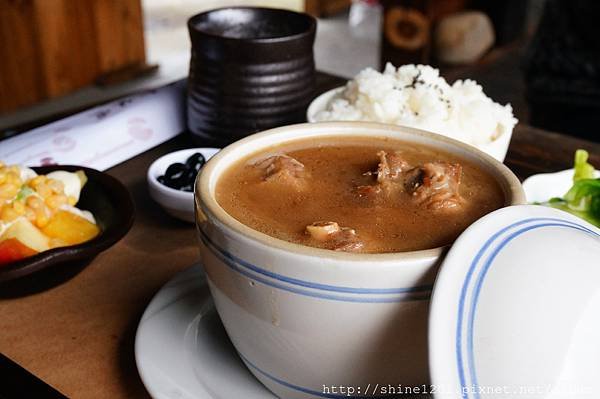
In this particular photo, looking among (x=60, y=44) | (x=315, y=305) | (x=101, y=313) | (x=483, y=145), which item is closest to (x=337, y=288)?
(x=315, y=305)

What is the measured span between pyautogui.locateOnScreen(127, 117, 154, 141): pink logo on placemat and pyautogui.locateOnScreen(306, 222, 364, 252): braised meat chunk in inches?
38.3

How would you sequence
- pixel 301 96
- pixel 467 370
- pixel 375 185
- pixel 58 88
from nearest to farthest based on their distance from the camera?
pixel 467 370 → pixel 375 185 → pixel 301 96 → pixel 58 88

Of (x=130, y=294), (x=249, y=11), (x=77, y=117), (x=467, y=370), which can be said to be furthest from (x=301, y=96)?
(x=467, y=370)

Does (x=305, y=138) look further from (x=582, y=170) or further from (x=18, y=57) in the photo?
(x=18, y=57)

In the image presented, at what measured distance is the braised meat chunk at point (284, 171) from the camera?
1000mm

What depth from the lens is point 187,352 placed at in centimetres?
103

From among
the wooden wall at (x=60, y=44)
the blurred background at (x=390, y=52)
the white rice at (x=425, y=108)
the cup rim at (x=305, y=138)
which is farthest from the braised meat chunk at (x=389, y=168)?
the wooden wall at (x=60, y=44)

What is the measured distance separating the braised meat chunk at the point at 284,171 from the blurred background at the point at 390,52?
2.37 meters

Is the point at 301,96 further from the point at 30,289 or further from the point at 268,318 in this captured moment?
the point at 268,318

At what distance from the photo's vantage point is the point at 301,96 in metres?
1.72

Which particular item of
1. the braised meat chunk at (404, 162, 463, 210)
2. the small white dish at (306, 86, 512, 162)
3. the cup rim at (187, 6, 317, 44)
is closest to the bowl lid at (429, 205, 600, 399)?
the braised meat chunk at (404, 162, 463, 210)

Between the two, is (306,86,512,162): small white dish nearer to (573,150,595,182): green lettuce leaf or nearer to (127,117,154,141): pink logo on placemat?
(573,150,595,182): green lettuce leaf

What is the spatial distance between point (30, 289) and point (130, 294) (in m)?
0.17

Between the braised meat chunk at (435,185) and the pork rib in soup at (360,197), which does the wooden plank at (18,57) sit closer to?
the pork rib in soup at (360,197)
